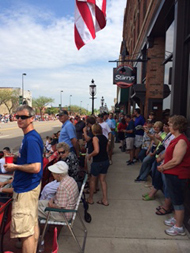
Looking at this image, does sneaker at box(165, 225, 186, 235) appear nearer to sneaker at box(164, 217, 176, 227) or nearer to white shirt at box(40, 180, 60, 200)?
sneaker at box(164, 217, 176, 227)

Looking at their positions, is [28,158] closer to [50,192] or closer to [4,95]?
[50,192]

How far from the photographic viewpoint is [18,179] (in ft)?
8.33

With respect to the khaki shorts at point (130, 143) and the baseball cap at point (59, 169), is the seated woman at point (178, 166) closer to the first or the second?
the baseball cap at point (59, 169)

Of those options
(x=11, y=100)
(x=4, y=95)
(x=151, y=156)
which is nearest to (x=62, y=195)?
(x=151, y=156)

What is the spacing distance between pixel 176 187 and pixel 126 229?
111cm

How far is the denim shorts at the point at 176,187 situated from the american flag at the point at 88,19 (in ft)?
12.9

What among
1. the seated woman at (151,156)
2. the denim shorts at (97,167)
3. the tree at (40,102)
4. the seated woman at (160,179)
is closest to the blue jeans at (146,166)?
the seated woman at (151,156)

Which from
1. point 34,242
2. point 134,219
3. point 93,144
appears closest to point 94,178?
point 93,144

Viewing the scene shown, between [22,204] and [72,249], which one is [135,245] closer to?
[72,249]

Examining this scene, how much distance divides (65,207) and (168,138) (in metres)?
2.22

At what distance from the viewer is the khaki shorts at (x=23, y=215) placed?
2.46m

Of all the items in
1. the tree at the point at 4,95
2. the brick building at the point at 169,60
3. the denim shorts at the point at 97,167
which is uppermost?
the tree at the point at 4,95

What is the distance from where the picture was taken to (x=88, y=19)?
5.37m

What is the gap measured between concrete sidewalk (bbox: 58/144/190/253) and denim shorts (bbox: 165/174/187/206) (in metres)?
0.59
